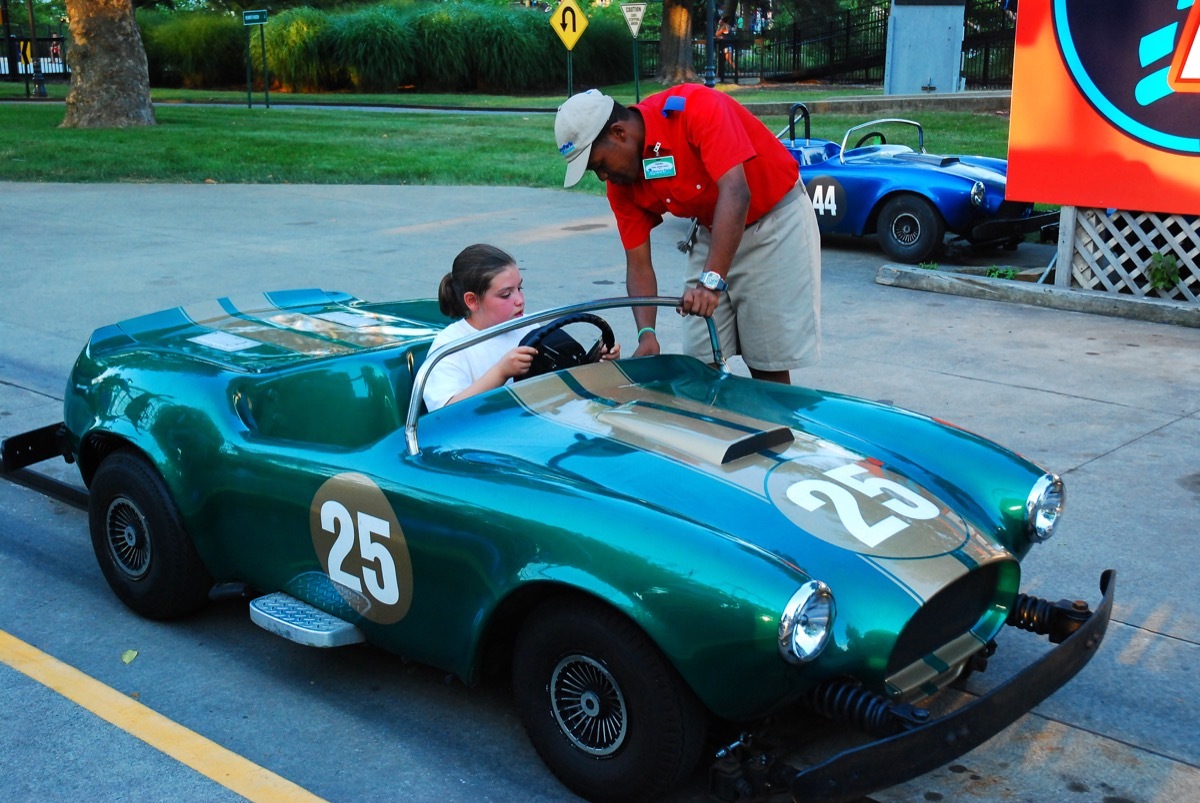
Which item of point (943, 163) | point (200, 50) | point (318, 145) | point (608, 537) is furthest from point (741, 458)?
point (200, 50)

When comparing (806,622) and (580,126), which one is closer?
(806,622)

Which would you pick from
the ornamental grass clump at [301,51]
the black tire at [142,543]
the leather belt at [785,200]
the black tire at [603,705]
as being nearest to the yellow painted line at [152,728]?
the black tire at [142,543]

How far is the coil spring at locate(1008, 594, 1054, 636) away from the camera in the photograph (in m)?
3.22

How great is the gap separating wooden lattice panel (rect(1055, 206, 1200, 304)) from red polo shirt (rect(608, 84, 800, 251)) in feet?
15.8

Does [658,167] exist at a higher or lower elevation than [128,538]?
higher

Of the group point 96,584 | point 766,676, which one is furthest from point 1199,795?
point 96,584

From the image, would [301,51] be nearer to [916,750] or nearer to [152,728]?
[152,728]

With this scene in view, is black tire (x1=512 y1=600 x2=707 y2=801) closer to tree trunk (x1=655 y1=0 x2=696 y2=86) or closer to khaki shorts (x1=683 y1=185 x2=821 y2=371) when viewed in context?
khaki shorts (x1=683 y1=185 x2=821 y2=371)

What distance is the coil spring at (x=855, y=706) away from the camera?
8.73ft

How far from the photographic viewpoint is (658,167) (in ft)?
14.6

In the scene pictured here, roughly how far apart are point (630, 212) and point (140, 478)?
6.66 ft

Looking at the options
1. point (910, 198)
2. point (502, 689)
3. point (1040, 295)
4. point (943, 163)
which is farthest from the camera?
point (943, 163)

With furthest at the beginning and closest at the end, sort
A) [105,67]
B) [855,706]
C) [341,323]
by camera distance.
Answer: [105,67] → [341,323] → [855,706]

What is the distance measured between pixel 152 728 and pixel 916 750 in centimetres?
210
